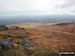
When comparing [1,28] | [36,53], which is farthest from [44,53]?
[1,28]

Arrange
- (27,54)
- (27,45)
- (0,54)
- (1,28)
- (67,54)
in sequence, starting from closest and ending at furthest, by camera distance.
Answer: (67,54) < (0,54) < (27,54) < (27,45) < (1,28)

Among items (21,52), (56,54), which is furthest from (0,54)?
(56,54)

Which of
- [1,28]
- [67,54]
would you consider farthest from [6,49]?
[1,28]

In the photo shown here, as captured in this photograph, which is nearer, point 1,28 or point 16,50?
point 16,50

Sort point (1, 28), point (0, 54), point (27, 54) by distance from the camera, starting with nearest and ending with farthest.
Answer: point (0, 54), point (27, 54), point (1, 28)

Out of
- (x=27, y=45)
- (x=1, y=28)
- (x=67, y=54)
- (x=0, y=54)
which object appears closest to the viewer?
(x=67, y=54)

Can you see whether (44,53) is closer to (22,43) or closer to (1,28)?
(22,43)

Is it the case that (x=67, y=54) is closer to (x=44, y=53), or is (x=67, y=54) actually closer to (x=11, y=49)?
(x=44, y=53)

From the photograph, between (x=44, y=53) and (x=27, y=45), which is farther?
(x=27, y=45)

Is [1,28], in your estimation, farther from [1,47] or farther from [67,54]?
[67,54]
